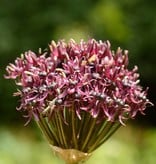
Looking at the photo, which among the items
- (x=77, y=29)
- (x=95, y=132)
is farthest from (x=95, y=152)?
(x=95, y=132)

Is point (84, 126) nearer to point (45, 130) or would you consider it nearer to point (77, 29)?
point (45, 130)

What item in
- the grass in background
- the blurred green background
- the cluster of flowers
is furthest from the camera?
the blurred green background

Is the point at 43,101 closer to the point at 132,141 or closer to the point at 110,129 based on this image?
the point at 110,129

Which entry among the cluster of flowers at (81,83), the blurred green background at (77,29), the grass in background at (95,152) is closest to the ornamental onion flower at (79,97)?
the cluster of flowers at (81,83)

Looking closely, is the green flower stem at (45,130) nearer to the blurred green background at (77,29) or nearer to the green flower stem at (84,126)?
the green flower stem at (84,126)

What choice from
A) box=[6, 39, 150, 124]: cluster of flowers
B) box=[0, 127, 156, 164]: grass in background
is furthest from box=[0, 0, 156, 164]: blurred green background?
box=[6, 39, 150, 124]: cluster of flowers

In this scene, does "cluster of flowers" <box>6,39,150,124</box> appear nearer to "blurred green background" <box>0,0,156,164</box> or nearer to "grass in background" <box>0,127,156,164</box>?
"grass in background" <box>0,127,156,164</box>

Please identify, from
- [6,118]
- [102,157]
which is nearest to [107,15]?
[6,118]
